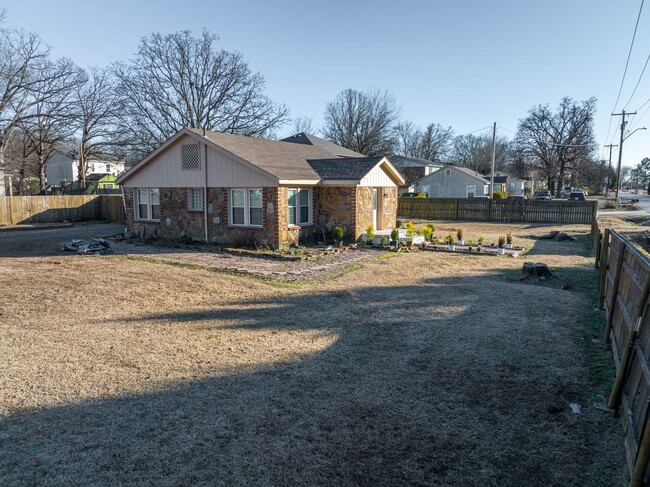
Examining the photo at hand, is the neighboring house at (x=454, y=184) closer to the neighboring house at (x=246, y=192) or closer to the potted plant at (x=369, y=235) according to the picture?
the neighboring house at (x=246, y=192)

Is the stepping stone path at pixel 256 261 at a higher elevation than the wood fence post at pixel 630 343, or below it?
below

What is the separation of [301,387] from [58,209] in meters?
27.4

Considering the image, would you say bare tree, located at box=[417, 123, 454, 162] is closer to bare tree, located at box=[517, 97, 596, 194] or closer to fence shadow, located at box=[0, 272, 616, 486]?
bare tree, located at box=[517, 97, 596, 194]

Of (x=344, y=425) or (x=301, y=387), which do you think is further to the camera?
(x=301, y=387)

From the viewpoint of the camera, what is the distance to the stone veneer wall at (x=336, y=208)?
1656cm

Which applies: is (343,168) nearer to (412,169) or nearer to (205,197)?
(205,197)

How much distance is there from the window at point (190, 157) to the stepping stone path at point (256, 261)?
3.06 m

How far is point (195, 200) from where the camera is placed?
55.4 feet

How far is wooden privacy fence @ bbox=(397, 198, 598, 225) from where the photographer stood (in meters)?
27.2

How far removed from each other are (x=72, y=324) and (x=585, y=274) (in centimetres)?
1214

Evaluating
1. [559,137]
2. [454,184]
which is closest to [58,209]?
[454,184]

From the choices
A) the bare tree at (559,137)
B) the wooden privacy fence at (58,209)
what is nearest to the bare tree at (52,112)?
the wooden privacy fence at (58,209)

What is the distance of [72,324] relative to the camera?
7309 mm

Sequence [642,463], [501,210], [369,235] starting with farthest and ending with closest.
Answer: [501,210], [369,235], [642,463]
